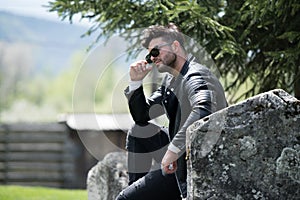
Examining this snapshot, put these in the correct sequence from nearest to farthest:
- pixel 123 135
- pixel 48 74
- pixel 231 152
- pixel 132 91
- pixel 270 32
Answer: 1. pixel 231 152
2. pixel 132 91
3. pixel 270 32
4. pixel 123 135
5. pixel 48 74

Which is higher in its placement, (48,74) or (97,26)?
(97,26)

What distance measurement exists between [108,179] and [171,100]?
1787mm

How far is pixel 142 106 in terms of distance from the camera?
4.75m

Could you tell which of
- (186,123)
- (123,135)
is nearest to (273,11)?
(186,123)

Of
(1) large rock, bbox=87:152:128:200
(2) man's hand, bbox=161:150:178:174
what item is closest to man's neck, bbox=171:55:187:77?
(2) man's hand, bbox=161:150:178:174

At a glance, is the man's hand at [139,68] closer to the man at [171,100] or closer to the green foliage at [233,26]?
the man at [171,100]

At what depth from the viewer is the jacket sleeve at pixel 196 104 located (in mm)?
4031

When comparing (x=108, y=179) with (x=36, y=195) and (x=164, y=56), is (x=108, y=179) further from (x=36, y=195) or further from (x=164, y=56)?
(x=36, y=195)

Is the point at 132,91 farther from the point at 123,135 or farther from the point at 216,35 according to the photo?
the point at 123,135

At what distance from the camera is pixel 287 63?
19.3 feet

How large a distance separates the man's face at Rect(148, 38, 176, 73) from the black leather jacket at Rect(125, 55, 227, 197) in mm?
86

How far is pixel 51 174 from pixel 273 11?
38.1ft

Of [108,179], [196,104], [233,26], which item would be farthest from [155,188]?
[233,26]

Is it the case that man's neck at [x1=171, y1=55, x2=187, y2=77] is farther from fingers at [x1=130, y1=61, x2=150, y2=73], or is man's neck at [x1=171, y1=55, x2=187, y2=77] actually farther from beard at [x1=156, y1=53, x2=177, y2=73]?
fingers at [x1=130, y1=61, x2=150, y2=73]
